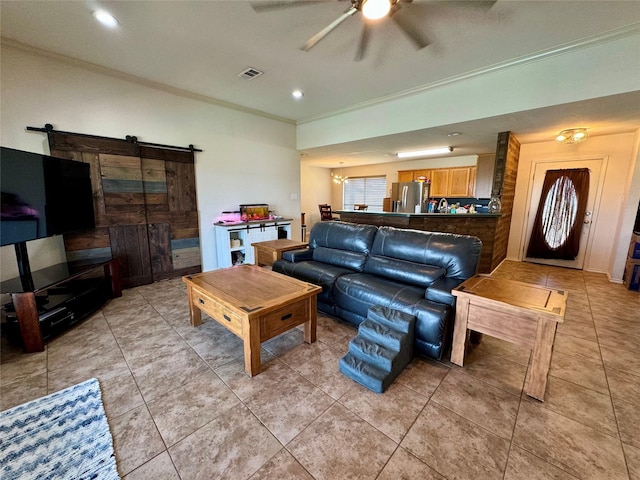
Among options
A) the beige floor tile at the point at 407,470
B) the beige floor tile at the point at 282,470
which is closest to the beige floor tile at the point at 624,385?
the beige floor tile at the point at 407,470

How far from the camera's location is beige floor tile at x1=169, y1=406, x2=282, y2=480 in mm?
1207

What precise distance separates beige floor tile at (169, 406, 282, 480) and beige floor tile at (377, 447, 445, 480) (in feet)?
1.84

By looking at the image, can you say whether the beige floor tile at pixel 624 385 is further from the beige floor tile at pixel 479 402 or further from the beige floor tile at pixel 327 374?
the beige floor tile at pixel 327 374

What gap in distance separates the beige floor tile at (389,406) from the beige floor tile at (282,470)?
17.8 inches

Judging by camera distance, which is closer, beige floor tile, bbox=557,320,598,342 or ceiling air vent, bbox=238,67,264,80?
Answer: beige floor tile, bbox=557,320,598,342

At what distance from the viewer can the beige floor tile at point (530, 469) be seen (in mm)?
1182

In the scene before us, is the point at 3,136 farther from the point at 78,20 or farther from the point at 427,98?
the point at 427,98

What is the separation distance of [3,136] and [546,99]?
19.3ft

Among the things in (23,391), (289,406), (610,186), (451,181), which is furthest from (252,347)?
(451,181)

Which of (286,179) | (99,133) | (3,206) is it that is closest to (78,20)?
(99,133)

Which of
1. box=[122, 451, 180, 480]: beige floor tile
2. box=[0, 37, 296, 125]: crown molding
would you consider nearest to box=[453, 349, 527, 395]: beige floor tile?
box=[122, 451, 180, 480]: beige floor tile

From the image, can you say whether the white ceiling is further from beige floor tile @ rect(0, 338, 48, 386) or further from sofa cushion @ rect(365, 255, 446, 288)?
beige floor tile @ rect(0, 338, 48, 386)

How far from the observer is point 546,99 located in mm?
2746

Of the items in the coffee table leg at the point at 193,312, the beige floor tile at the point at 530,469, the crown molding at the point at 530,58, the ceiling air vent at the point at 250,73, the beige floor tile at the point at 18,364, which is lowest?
the beige floor tile at the point at 18,364
